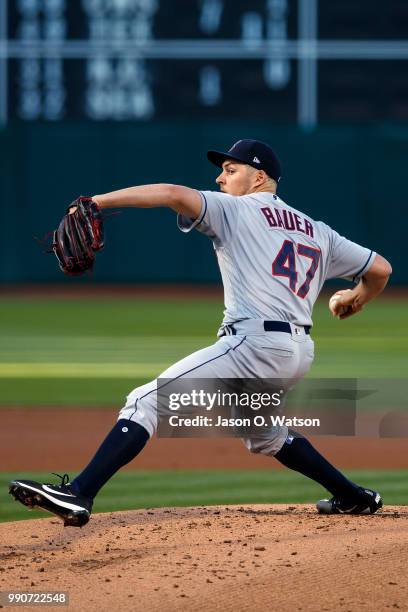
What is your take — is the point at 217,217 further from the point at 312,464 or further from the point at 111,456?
the point at 312,464

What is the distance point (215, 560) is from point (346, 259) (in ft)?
3.81

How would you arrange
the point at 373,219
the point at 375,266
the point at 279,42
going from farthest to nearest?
the point at 279,42, the point at 373,219, the point at 375,266

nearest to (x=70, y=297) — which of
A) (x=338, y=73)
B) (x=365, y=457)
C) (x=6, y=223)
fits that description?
(x=6, y=223)

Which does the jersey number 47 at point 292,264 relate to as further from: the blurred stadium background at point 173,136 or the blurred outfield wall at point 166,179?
the blurred outfield wall at point 166,179

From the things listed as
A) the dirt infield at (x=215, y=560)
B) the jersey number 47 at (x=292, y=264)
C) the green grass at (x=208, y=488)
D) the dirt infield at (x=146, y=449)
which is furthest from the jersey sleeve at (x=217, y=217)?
the dirt infield at (x=146, y=449)

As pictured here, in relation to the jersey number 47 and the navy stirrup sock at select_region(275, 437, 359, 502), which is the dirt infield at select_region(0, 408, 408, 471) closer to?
the navy stirrup sock at select_region(275, 437, 359, 502)

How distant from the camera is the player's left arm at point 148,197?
349 centimetres

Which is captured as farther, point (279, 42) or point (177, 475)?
point (279, 42)

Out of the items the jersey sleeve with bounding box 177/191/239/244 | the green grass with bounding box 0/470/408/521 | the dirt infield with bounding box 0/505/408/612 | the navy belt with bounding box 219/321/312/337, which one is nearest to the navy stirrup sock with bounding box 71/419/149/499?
the dirt infield with bounding box 0/505/408/612

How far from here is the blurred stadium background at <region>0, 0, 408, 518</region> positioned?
44.4 feet

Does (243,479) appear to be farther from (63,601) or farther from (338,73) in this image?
(338,73)

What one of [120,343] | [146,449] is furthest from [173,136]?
[146,449]

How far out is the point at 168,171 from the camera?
53.0 ft

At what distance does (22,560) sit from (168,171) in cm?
1279
